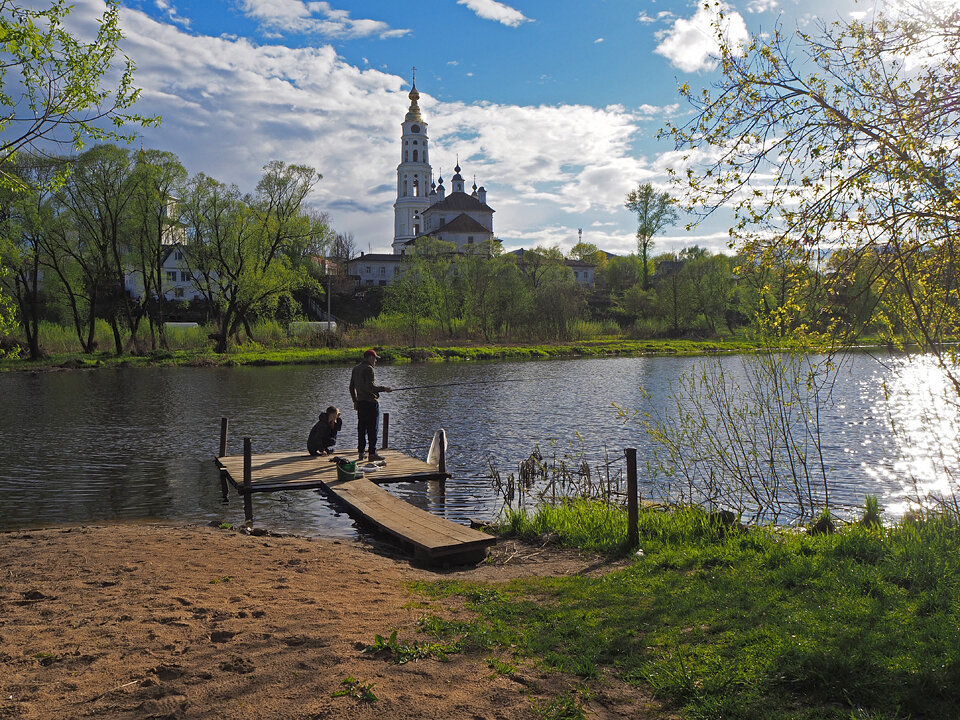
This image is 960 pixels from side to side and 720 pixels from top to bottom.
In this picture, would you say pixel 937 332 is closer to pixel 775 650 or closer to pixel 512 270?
pixel 775 650

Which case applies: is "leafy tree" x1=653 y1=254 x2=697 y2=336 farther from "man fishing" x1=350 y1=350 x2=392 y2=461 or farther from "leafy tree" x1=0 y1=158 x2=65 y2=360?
"man fishing" x1=350 y1=350 x2=392 y2=461

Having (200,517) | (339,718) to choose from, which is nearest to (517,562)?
(339,718)

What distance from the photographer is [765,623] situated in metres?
6.18

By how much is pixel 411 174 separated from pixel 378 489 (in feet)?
418

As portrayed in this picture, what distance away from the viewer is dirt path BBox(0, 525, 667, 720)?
4984 mm

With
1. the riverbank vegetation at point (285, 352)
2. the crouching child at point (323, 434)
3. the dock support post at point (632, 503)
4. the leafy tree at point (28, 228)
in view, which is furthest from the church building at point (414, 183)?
the dock support post at point (632, 503)

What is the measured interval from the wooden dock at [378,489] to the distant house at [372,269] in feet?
297

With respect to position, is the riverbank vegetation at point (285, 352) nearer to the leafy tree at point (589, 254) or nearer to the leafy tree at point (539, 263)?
the leafy tree at point (539, 263)

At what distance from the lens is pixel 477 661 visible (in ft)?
19.1

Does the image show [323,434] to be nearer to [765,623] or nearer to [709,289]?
[765,623]

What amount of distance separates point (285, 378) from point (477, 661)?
38.2 meters

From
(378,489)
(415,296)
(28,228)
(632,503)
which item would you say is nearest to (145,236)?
(28,228)

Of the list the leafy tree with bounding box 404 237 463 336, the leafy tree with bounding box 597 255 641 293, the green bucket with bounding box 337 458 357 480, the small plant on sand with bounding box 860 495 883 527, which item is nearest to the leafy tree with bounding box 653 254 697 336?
→ the leafy tree with bounding box 404 237 463 336

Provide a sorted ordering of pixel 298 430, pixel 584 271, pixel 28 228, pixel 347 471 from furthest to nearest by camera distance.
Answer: pixel 584 271, pixel 28 228, pixel 298 430, pixel 347 471
